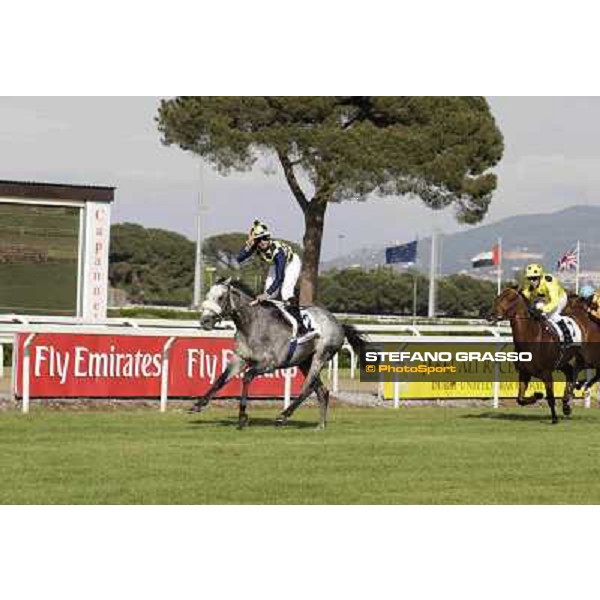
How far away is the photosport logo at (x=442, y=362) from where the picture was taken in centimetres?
2031

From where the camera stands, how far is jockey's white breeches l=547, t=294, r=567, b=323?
17.9 meters

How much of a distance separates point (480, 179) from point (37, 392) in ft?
72.1

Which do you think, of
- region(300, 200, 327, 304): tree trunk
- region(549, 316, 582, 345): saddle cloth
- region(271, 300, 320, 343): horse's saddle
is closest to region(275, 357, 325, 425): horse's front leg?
region(271, 300, 320, 343): horse's saddle

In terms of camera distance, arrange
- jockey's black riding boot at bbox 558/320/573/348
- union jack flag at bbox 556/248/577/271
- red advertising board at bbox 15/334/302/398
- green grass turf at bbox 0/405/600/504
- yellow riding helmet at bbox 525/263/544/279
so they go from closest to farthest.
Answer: green grass turf at bbox 0/405/600/504
red advertising board at bbox 15/334/302/398
yellow riding helmet at bbox 525/263/544/279
jockey's black riding boot at bbox 558/320/573/348
union jack flag at bbox 556/248/577/271

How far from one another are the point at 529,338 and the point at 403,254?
28082 millimetres

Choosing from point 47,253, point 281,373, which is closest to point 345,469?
point 281,373

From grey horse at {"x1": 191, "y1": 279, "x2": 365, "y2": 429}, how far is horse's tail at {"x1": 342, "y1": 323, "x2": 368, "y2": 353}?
2.70ft

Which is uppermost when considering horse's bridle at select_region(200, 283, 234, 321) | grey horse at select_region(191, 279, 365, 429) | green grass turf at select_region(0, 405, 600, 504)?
horse's bridle at select_region(200, 283, 234, 321)

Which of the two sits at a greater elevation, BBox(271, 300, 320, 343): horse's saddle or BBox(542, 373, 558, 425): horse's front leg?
BBox(271, 300, 320, 343): horse's saddle

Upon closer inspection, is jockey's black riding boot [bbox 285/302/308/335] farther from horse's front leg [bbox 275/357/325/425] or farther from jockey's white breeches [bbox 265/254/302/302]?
horse's front leg [bbox 275/357/325/425]

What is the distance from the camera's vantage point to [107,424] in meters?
15.2

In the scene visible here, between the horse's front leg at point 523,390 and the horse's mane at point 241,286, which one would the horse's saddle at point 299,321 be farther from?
the horse's front leg at point 523,390

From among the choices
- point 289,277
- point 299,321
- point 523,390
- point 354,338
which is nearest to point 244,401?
point 299,321

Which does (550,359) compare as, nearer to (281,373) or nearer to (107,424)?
(281,373)
